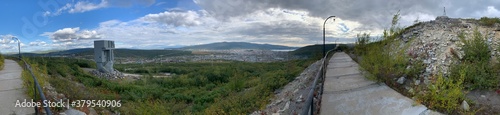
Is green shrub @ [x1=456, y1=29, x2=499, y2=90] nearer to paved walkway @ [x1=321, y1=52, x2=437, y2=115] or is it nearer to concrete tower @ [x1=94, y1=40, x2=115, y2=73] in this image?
paved walkway @ [x1=321, y1=52, x2=437, y2=115]

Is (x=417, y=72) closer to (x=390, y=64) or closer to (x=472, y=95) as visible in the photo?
(x=390, y=64)

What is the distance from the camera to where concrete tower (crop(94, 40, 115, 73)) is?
22219mm

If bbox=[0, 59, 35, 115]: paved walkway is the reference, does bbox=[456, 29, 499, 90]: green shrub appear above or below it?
above

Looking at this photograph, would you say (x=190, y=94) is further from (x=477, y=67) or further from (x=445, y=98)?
(x=477, y=67)

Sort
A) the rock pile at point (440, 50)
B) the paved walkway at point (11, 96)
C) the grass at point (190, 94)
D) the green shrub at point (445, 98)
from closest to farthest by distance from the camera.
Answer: the green shrub at point (445, 98) < the paved walkway at point (11, 96) < the rock pile at point (440, 50) < the grass at point (190, 94)

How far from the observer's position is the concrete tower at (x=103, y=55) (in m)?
22.2

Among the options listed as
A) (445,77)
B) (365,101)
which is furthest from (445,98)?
(445,77)

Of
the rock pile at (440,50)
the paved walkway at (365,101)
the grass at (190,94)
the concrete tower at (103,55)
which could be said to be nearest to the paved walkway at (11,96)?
the grass at (190,94)

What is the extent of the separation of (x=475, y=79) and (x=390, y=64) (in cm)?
205

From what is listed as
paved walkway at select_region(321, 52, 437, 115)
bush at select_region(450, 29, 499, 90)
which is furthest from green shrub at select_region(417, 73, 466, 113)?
bush at select_region(450, 29, 499, 90)

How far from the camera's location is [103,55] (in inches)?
891

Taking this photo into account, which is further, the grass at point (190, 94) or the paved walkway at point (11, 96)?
the grass at point (190, 94)

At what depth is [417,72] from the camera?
676cm

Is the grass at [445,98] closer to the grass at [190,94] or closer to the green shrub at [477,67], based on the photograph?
the green shrub at [477,67]
